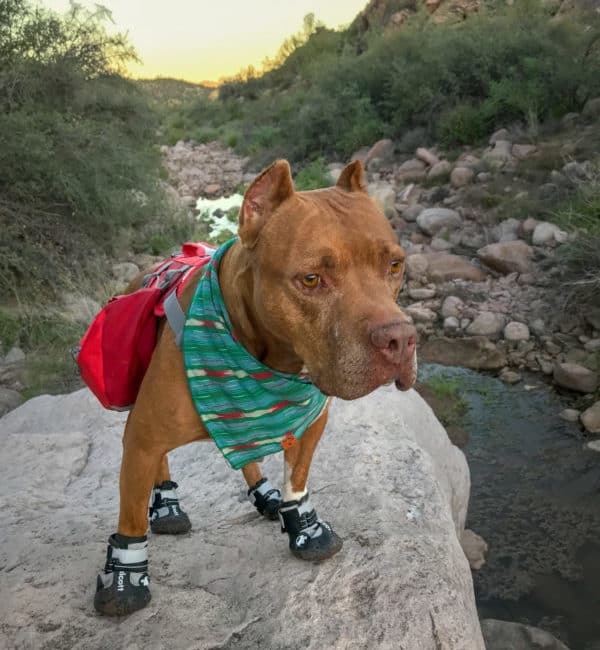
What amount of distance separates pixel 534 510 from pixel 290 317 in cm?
387

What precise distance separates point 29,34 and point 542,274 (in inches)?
308

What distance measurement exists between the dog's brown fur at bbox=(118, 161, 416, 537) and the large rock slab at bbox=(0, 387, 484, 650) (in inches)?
18.3

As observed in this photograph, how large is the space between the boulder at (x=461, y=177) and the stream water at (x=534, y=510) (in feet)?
20.5

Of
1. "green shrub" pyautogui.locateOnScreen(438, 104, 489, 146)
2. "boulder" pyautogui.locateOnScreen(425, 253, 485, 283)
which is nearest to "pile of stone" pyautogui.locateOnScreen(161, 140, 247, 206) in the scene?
"green shrub" pyautogui.locateOnScreen(438, 104, 489, 146)

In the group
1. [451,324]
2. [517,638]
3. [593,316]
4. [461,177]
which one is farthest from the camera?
[461,177]

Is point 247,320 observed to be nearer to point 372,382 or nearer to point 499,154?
point 372,382

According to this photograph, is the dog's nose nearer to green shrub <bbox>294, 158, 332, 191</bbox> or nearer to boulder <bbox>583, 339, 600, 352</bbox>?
boulder <bbox>583, 339, 600, 352</bbox>

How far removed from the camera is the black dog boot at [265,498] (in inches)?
127

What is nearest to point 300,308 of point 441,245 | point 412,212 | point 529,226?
point 529,226

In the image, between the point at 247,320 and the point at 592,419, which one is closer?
the point at 247,320

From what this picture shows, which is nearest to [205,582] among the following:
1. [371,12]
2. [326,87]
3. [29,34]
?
[29,34]

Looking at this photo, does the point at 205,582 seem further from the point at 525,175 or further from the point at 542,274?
the point at 525,175

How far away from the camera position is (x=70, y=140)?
9672 mm

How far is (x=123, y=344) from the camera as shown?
2.63m
